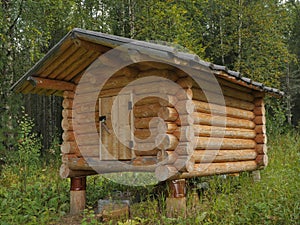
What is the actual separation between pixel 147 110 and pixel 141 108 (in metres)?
0.17

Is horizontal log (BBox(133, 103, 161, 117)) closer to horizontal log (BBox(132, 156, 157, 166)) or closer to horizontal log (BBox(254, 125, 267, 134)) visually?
horizontal log (BBox(132, 156, 157, 166))

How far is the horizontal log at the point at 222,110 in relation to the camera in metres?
7.48

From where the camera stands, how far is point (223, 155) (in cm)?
812

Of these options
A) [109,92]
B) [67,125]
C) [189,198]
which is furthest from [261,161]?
[67,125]

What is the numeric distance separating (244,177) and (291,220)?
3.46 m

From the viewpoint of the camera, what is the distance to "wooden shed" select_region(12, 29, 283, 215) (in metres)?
6.67

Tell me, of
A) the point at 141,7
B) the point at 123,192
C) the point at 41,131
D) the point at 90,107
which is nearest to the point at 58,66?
the point at 90,107

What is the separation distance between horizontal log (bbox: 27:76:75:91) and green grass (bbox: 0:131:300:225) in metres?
2.41

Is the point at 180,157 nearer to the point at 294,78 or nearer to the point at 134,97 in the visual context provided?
the point at 134,97

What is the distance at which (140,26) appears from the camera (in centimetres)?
1681

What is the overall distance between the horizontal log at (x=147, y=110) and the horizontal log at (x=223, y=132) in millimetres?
764

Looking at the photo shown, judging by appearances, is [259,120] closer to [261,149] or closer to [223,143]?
[261,149]

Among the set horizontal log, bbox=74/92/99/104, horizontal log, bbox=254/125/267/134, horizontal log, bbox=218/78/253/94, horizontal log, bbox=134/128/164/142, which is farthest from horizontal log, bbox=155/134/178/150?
horizontal log, bbox=254/125/267/134

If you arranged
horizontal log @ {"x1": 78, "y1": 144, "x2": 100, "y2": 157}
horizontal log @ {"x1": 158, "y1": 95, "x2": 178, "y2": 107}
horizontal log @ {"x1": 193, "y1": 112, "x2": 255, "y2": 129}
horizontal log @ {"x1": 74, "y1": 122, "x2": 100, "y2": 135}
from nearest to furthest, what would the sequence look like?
1. horizontal log @ {"x1": 158, "y1": 95, "x2": 178, "y2": 107}
2. horizontal log @ {"x1": 193, "y1": 112, "x2": 255, "y2": 129}
3. horizontal log @ {"x1": 78, "y1": 144, "x2": 100, "y2": 157}
4. horizontal log @ {"x1": 74, "y1": 122, "x2": 100, "y2": 135}
